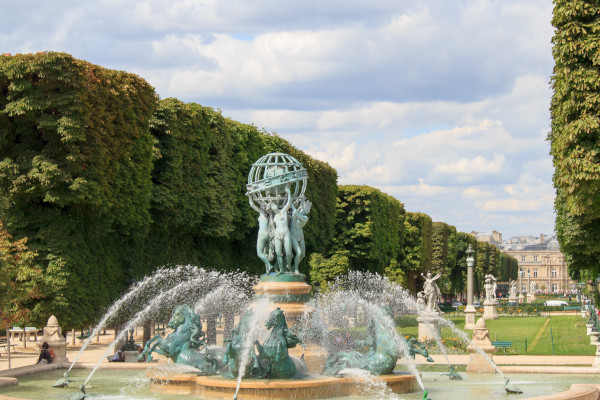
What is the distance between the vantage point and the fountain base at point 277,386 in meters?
18.0

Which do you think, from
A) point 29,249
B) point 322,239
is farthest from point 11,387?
point 322,239

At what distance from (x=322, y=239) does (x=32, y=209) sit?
83.3 feet

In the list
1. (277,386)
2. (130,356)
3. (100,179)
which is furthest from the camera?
(130,356)

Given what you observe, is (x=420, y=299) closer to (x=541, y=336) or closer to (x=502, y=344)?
(x=541, y=336)

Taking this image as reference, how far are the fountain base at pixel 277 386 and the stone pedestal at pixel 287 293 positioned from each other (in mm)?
3516

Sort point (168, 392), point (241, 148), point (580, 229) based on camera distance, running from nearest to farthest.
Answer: point (168, 392), point (580, 229), point (241, 148)

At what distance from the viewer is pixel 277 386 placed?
1794 cm

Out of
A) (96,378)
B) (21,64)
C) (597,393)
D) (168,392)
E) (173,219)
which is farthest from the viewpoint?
(173,219)

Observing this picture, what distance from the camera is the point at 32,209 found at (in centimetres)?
3169

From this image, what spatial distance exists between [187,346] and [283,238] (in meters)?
4.56

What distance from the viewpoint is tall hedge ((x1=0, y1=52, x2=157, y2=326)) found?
100 ft

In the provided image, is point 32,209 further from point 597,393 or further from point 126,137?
point 597,393

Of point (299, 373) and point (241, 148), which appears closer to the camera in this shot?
point (299, 373)

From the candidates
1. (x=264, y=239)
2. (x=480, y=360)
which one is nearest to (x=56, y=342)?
(x=264, y=239)
